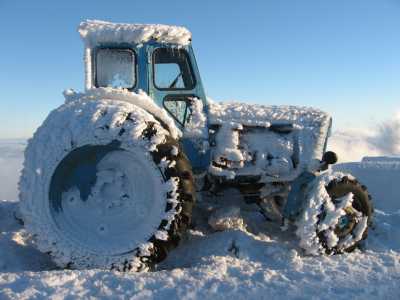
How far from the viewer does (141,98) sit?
3256 mm

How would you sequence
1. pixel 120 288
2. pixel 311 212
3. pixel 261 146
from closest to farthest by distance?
pixel 120 288 < pixel 311 212 < pixel 261 146

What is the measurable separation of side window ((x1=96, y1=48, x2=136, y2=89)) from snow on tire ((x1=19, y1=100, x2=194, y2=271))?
2.61ft

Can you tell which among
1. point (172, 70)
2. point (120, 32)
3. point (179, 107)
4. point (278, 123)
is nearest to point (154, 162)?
point (179, 107)

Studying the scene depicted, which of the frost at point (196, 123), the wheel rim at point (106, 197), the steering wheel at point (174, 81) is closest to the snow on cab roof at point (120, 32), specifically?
the steering wheel at point (174, 81)

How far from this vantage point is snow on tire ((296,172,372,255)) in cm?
342

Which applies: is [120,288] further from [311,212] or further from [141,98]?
[311,212]

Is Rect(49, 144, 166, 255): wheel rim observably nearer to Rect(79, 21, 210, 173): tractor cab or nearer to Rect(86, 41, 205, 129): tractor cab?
Rect(79, 21, 210, 173): tractor cab

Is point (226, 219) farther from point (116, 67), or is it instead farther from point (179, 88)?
point (116, 67)

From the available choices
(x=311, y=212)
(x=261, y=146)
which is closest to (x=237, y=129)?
(x=261, y=146)

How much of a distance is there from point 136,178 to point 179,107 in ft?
3.64

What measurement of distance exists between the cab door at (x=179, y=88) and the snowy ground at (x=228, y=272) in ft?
2.66

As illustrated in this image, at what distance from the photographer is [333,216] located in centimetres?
352

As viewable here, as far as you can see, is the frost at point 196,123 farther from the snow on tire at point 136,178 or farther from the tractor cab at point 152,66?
the snow on tire at point 136,178

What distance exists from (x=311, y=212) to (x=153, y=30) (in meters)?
2.22
